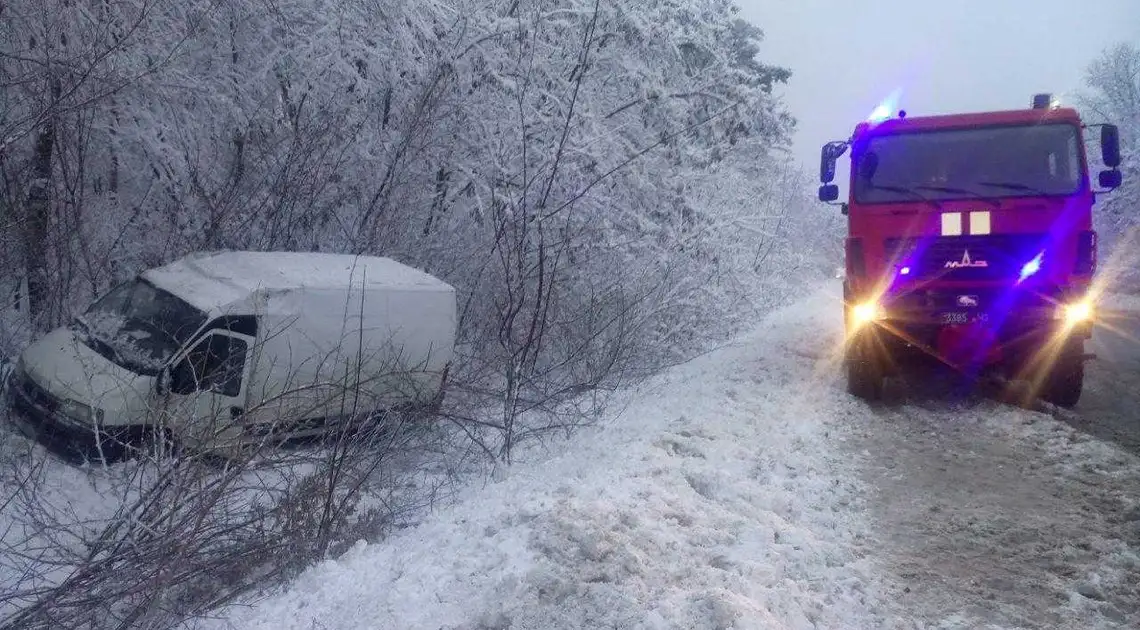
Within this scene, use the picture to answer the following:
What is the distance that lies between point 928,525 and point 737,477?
133 centimetres

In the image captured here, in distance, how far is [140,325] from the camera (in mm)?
7199

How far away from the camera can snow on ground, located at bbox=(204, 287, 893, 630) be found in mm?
3691

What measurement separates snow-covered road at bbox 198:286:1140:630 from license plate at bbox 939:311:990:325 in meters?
1.00

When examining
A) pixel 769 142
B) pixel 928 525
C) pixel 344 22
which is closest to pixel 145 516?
pixel 928 525

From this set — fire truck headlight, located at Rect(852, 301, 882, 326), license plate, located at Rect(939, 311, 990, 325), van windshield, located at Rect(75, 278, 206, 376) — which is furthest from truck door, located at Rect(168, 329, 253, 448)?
license plate, located at Rect(939, 311, 990, 325)

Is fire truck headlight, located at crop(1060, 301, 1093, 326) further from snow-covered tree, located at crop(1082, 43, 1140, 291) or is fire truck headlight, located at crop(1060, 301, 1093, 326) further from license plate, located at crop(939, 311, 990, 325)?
snow-covered tree, located at crop(1082, 43, 1140, 291)

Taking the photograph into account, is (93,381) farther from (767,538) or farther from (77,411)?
(767,538)

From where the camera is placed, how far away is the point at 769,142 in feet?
59.5

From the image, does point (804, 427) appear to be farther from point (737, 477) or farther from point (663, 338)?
point (663, 338)

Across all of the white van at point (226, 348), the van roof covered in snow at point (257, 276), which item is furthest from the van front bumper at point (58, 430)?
the van roof covered in snow at point (257, 276)

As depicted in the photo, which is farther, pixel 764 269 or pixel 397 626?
pixel 764 269

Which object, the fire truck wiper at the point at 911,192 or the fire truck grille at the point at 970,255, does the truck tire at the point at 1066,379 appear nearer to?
the fire truck grille at the point at 970,255

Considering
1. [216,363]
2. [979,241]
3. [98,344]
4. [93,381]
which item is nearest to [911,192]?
[979,241]

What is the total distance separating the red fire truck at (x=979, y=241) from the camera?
284 inches
